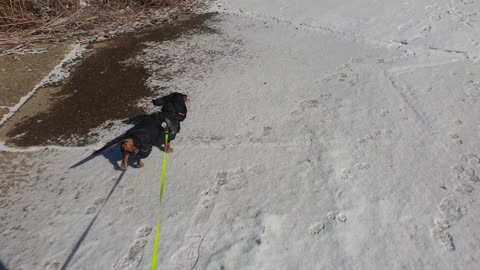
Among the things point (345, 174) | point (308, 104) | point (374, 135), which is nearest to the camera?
point (345, 174)

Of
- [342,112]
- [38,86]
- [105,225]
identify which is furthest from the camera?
[38,86]

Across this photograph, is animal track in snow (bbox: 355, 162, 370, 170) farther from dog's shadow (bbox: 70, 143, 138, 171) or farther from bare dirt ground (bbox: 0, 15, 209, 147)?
bare dirt ground (bbox: 0, 15, 209, 147)

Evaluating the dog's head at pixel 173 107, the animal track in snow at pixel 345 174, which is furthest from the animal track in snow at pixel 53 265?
the animal track in snow at pixel 345 174

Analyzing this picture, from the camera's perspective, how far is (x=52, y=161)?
4363 mm

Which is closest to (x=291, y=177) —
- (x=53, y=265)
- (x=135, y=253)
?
(x=135, y=253)

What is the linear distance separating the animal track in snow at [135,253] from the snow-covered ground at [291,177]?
10mm

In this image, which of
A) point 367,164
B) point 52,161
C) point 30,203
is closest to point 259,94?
point 367,164

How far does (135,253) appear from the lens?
10.3 ft

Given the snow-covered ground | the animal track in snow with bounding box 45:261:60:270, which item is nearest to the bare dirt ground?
the snow-covered ground

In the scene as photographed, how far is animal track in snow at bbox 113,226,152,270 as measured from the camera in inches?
120

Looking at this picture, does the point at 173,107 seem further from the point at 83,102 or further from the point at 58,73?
the point at 58,73

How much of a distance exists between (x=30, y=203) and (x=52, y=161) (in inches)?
27.7

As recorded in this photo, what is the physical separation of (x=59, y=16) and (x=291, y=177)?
7039mm

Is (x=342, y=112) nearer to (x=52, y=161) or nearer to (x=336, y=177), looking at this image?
(x=336, y=177)
